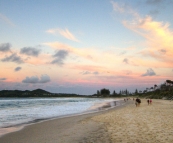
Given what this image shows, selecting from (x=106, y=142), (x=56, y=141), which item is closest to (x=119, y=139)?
(x=106, y=142)

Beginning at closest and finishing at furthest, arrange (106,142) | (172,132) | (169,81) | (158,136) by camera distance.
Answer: (106,142) < (158,136) < (172,132) < (169,81)

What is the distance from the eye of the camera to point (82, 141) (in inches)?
410

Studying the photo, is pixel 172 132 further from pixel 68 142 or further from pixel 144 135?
pixel 68 142

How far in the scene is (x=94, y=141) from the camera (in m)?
10.3

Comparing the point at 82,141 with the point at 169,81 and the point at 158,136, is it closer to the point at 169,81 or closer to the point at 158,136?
the point at 158,136

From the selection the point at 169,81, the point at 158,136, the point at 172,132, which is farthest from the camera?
the point at 169,81

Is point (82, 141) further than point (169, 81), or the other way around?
point (169, 81)

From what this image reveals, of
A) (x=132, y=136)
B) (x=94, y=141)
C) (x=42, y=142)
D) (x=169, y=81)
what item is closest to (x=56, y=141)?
(x=42, y=142)

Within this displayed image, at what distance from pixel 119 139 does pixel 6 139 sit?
7.30 meters

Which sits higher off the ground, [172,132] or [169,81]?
[169,81]

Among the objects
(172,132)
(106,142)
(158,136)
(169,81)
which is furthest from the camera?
(169,81)

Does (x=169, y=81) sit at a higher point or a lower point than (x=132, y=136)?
higher

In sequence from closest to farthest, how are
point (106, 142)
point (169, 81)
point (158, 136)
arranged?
point (106, 142) < point (158, 136) < point (169, 81)

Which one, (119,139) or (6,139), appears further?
(6,139)
